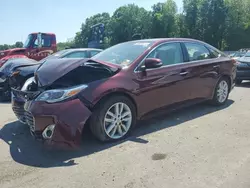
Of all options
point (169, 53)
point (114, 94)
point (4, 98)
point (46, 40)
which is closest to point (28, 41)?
point (46, 40)

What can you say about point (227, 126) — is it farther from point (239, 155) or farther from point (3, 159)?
point (3, 159)

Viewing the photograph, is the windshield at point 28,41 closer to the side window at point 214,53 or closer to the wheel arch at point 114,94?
the side window at point 214,53

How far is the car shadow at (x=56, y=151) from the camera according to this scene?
3746 millimetres

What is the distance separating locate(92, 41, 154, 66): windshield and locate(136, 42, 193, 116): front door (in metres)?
0.21

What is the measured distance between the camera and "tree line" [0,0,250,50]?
46.8 metres

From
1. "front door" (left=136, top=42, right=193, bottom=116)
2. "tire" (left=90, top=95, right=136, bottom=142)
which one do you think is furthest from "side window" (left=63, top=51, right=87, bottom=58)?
→ "tire" (left=90, top=95, right=136, bottom=142)

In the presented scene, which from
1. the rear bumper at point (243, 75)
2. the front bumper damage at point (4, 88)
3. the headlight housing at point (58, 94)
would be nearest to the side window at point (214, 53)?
the headlight housing at point (58, 94)

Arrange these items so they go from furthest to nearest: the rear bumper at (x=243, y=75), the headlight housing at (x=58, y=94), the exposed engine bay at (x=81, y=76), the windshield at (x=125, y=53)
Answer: the rear bumper at (x=243, y=75) < the windshield at (x=125, y=53) < the exposed engine bay at (x=81, y=76) < the headlight housing at (x=58, y=94)

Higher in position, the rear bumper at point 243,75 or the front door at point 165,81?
the front door at point 165,81

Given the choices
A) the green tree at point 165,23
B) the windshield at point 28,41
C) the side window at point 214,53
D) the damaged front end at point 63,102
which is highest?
the green tree at point 165,23

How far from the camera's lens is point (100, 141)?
4.21 metres

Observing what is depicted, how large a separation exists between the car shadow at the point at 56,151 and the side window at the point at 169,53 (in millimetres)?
1073

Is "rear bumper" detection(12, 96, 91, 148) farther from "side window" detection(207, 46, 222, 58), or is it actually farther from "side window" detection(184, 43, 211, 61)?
"side window" detection(207, 46, 222, 58)

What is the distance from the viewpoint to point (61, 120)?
374 centimetres
